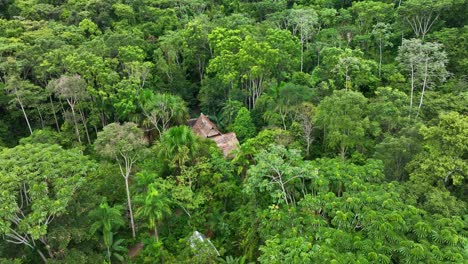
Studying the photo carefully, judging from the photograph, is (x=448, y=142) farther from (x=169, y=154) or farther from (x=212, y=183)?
(x=169, y=154)

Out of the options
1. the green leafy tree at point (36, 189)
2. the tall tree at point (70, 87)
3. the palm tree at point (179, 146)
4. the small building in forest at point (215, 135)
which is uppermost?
the tall tree at point (70, 87)

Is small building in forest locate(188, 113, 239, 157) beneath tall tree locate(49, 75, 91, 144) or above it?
beneath

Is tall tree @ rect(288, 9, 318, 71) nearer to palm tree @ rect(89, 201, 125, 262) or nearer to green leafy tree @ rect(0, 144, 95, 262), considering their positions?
palm tree @ rect(89, 201, 125, 262)

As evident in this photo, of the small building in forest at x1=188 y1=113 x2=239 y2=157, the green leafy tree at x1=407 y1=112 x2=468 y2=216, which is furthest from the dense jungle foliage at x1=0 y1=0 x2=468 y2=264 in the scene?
the small building in forest at x1=188 y1=113 x2=239 y2=157

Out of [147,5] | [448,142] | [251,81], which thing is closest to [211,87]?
[251,81]

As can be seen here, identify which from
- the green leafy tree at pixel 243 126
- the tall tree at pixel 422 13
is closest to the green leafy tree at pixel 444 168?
the green leafy tree at pixel 243 126

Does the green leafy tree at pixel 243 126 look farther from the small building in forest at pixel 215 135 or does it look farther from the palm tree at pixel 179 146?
the palm tree at pixel 179 146

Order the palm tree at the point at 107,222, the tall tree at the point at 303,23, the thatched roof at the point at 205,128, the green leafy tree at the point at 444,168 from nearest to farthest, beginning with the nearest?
the green leafy tree at the point at 444,168, the palm tree at the point at 107,222, the thatched roof at the point at 205,128, the tall tree at the point at 303,23
